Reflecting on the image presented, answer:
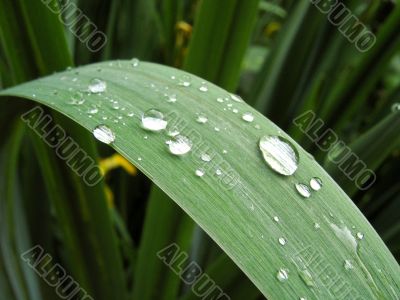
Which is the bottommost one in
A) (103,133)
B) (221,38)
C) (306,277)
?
(306,277)

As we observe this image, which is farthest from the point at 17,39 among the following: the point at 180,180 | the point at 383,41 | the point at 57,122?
the point at 383,41

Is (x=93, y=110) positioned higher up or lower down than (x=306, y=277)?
higher up

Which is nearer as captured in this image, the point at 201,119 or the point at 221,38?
the point at 201,119

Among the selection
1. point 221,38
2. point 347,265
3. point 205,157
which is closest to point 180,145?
point 205,157

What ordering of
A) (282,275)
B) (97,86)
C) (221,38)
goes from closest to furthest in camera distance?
1. (282,275)
2. (97,86)
3. (221,38)

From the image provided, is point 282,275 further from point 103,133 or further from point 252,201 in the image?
point 103,133

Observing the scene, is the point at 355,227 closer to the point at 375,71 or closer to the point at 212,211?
the point at 212,211

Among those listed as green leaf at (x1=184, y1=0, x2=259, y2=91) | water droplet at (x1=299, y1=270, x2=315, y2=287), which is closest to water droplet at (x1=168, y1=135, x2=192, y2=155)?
water droplet at (x1=299, y1=270, x2=315, y2=287)
